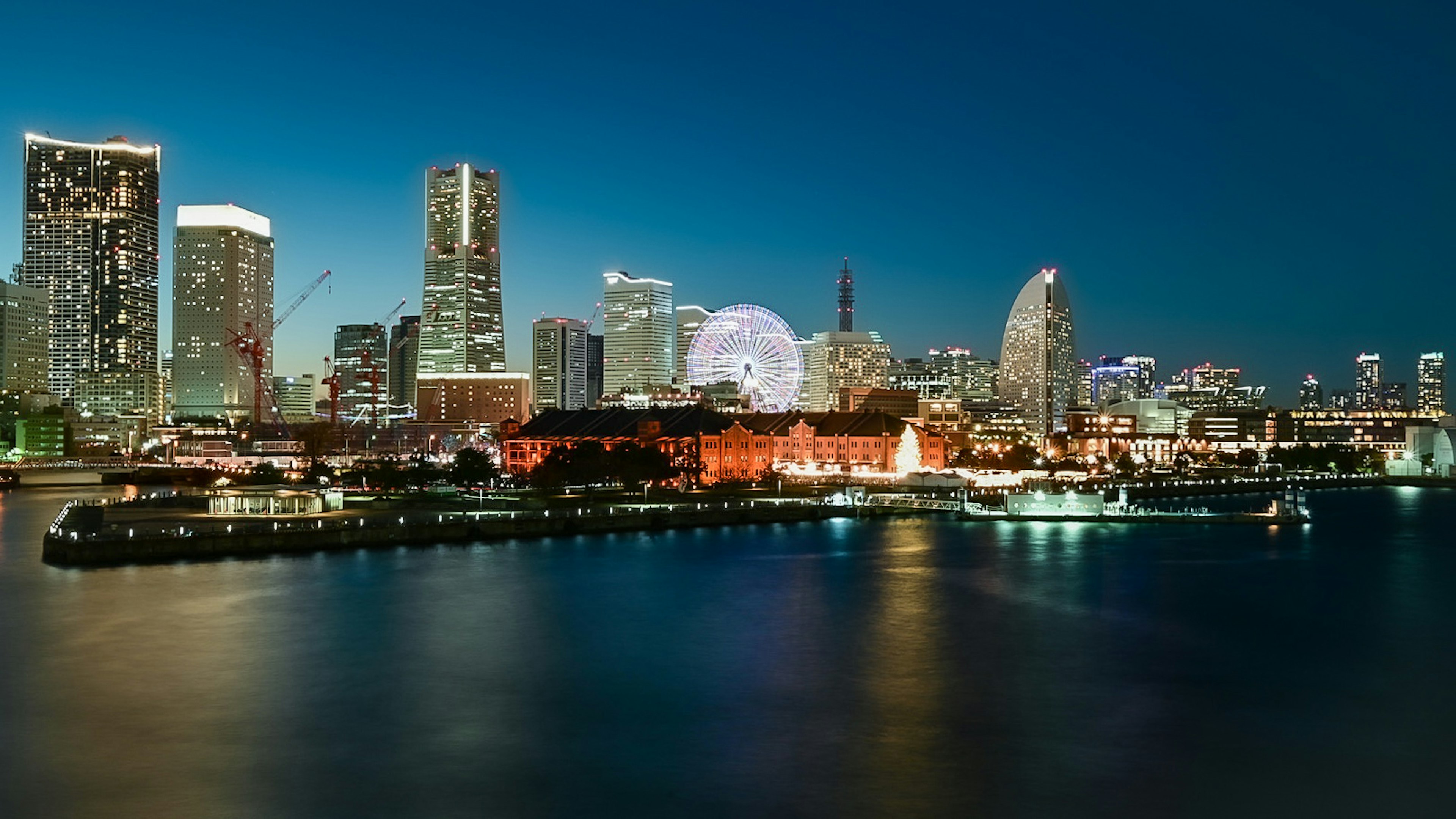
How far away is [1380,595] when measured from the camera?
28.7m

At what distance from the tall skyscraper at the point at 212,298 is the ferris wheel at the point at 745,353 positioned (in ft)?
337

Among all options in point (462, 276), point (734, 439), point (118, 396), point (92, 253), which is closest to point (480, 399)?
point (462, 276)

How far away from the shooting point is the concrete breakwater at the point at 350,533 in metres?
31.0

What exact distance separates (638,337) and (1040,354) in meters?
57.9

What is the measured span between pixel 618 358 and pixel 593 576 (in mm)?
142398

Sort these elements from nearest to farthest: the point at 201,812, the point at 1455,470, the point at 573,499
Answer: the point at 201,812 < the point at 573,499 < the point at 1455,470

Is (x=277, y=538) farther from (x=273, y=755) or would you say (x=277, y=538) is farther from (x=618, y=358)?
(x=618, y=358)

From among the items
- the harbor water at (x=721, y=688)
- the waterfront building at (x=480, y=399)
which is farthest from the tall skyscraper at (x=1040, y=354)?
the harbor water at (x=721, y=688)

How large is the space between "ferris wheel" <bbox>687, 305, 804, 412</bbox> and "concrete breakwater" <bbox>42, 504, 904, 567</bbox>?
29296mm

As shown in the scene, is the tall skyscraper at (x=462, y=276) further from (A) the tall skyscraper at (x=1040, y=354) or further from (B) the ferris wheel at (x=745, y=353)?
(B) the ferris wheel at (x=745, y=353)

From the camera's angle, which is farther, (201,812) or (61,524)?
(61,524)

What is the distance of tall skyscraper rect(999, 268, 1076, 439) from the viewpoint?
146m

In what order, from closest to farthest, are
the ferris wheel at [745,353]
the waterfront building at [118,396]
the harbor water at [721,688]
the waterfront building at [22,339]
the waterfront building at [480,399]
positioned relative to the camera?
the harbor water at [721,688]
the ferris wheel at [745,353]
the waterfront building at [22,339]
the waterfront building at [118,396]
the waterfront building at [480,399]

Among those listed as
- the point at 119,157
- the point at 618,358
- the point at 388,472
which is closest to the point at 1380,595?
the point at 388,472
